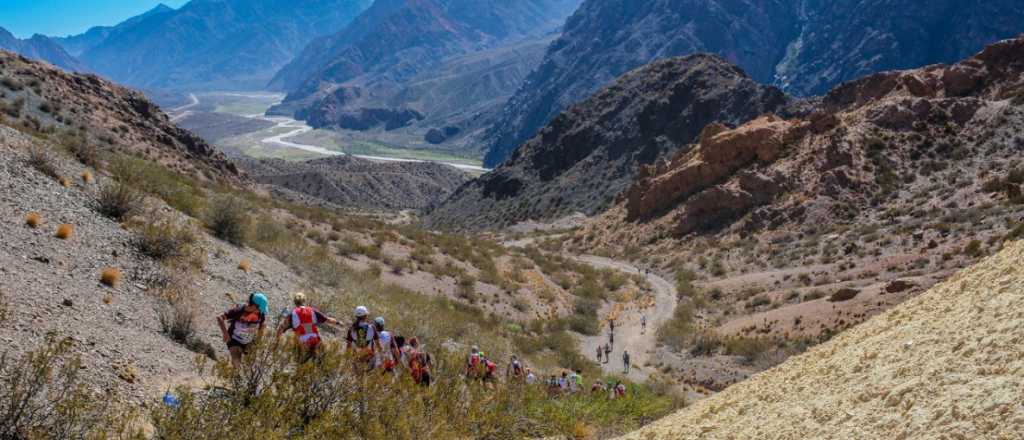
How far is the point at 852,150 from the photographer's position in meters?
40.9

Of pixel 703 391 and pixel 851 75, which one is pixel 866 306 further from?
pixel 851 75

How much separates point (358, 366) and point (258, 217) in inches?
712

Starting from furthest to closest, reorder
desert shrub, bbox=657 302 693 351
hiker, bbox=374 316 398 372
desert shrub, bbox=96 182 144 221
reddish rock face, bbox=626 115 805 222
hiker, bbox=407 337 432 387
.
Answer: reddish rock face, bbox=626 115 805 222 < desert shrub, bbox=657 302 693 351 < desert shrub, bbox=96 182 144 221 < hiker, bbox=407 337 432 387 < hiker, bbox=374 316 398 372

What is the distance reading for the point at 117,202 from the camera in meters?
13.9

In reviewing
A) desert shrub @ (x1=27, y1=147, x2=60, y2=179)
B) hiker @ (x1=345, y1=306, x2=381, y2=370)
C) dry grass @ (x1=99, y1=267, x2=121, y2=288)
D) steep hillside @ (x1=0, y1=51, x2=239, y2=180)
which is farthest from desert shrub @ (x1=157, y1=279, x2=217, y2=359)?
steep hillside @ (x1=0, y1=51, x2=239, y2=180)

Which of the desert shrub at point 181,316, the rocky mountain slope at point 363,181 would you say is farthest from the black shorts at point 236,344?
the rocky mountain slope at point 363,181

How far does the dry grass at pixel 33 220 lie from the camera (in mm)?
11203

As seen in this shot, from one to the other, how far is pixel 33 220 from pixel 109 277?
2242 mm

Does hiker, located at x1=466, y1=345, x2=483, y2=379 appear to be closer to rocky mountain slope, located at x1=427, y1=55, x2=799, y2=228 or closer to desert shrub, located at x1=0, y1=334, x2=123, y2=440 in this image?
desert shrub, located at x1=0, y1=334, x2=123, y2=440

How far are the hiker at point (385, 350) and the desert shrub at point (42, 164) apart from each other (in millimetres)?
9498

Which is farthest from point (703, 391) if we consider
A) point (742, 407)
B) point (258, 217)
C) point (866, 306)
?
point (258, 217)

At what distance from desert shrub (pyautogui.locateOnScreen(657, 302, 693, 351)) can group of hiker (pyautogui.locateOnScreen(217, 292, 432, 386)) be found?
1856cm

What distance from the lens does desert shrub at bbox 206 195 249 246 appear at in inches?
691

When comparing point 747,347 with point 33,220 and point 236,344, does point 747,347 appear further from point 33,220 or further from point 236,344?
point 33,220
